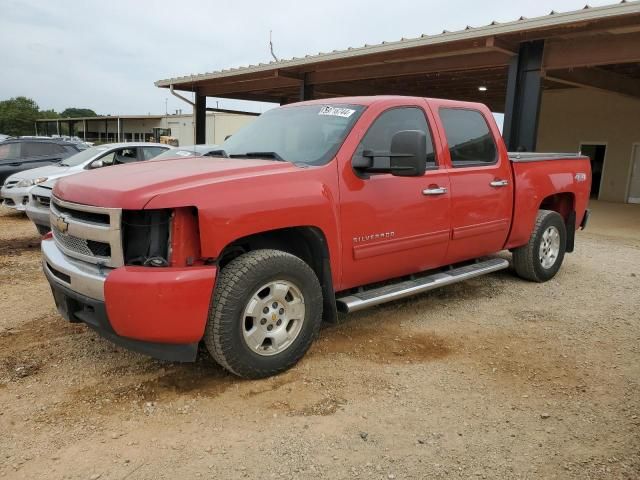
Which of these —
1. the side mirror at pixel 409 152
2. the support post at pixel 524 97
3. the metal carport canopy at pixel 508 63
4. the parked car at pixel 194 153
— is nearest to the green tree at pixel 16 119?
the metal carport canopy at pixel 508 63

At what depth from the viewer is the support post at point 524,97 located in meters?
9.77

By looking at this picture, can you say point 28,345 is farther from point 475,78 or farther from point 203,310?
point 475,78

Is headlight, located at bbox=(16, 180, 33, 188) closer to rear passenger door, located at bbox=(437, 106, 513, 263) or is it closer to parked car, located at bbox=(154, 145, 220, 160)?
parked car, located at bbox=(154, 145, 220, 160)

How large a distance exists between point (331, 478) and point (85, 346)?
2353 mm

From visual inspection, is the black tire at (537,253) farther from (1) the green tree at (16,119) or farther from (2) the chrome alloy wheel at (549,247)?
(1) the green tree at (16,119)

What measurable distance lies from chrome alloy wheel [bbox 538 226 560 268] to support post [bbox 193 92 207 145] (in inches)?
578

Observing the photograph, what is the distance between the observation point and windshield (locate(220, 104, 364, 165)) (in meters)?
3.84

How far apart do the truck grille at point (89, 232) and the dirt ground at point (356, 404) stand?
860 mm

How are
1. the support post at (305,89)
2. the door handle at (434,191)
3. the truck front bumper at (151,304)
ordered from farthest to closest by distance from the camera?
1. the support post at (305,89)
2. the door handle at (434,191)
3. the truck front bumper at (151,304)

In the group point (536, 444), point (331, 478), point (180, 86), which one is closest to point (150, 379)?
point (331, 478)

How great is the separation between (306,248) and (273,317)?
61 cm

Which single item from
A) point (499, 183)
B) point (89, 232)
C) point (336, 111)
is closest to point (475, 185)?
point (499, 183)

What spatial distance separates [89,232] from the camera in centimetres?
305

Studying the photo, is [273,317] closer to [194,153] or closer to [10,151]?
[194,153]
